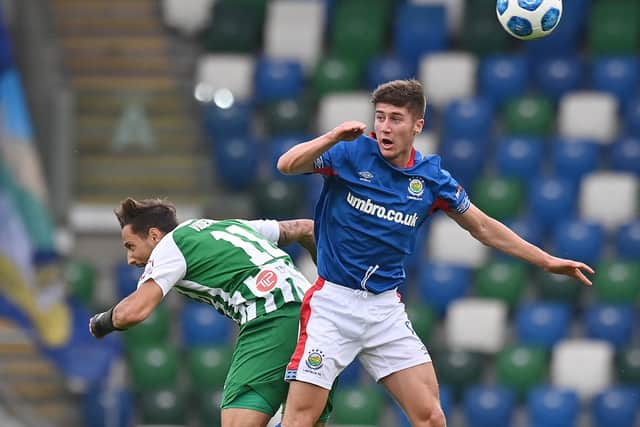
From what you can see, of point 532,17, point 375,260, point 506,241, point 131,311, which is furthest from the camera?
point 532,17

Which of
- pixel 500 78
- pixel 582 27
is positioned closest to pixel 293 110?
pixel 500 78

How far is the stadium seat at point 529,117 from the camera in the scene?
12.0 m

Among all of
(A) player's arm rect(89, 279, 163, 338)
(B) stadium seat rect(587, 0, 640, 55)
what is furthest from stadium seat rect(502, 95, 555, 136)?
(A) player's arm rect(89, 279, 163, 338)

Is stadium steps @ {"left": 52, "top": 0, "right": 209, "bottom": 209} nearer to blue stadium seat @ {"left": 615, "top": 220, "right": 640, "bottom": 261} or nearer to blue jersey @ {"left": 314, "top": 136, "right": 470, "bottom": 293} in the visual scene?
blue stadium seat @ {"left": 615, "top": 220, "right": 640, "bottom": 261}

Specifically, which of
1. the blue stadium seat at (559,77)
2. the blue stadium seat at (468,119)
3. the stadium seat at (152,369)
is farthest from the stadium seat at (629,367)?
the stadium seat at (152,369)

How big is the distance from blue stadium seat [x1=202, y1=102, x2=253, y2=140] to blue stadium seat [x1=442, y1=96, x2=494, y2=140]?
1856 millimetres

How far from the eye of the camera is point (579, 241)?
11.2 meters

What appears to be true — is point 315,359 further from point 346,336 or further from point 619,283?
point 619,283

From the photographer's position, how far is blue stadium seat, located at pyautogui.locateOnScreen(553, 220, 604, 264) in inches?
439

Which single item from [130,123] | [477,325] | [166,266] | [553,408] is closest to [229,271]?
[166,266]

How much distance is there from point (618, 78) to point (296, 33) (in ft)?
10.1

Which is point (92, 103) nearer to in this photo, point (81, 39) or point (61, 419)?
point (81, 39)

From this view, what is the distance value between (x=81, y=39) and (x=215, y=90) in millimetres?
1579

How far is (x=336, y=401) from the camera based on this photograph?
10.4 metres
